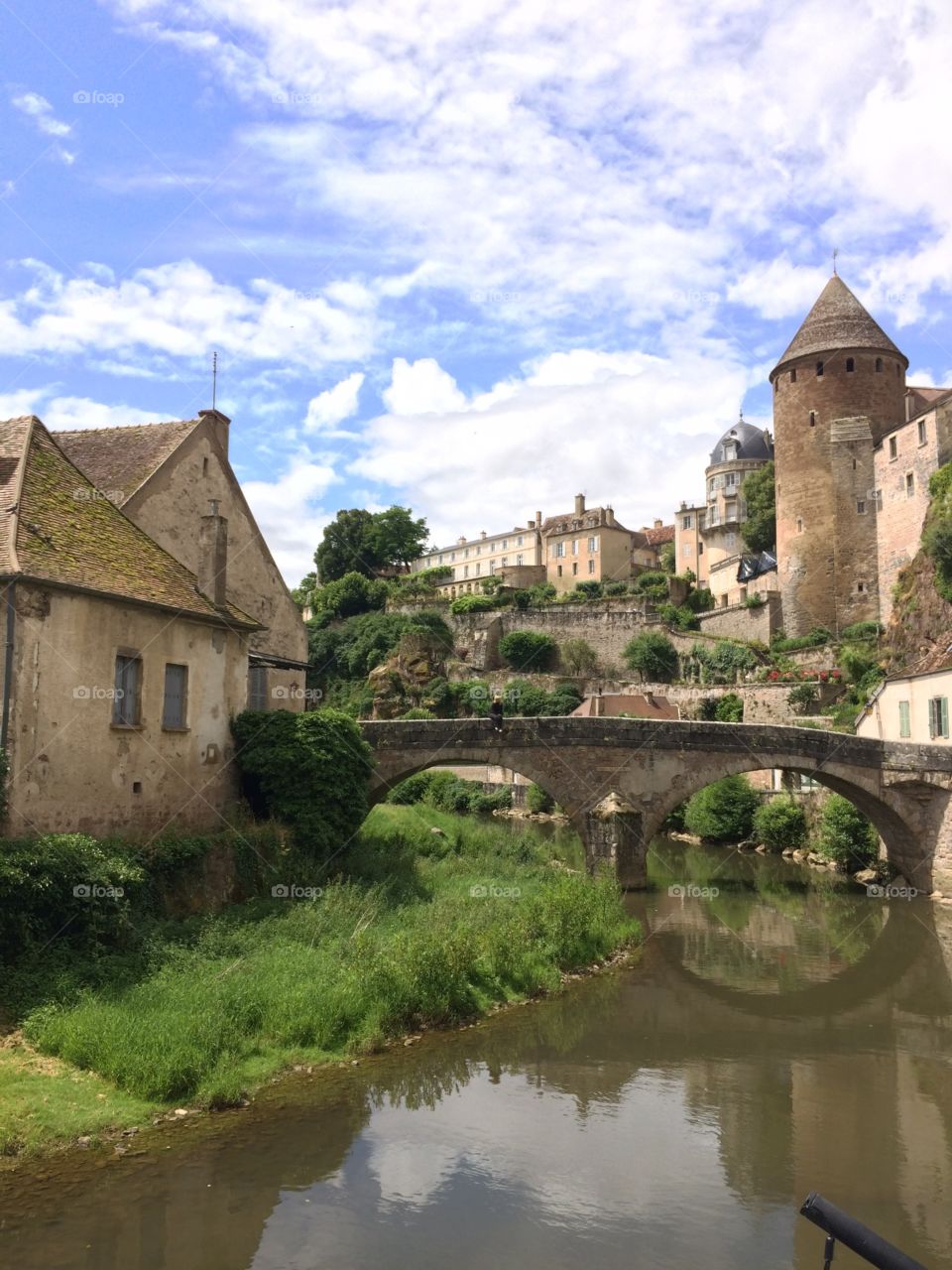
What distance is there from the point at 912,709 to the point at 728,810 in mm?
8851

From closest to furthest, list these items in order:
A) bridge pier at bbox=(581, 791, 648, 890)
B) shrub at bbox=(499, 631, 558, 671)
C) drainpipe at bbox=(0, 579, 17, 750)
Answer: drainpipe at bbox=(0, 579, 17, 750) → bridge pier at bbox=(581, 791, 648, 890) → shrub at bbox=(499, 631, 558, 671)

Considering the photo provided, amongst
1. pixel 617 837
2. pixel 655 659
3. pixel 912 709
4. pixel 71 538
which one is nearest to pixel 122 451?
pixel 71 538

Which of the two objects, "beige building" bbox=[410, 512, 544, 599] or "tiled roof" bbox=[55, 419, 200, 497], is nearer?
"tiled roof" bbox=[55, 419, 200, 497]

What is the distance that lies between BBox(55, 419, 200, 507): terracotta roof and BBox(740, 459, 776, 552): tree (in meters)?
43.6

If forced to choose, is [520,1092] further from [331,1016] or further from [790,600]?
[790,600]

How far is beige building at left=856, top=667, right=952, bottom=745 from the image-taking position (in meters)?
25.2

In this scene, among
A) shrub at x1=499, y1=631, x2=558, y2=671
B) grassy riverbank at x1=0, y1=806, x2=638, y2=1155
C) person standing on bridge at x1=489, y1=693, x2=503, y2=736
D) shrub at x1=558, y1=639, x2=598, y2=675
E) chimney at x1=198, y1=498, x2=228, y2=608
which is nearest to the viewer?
grassy riverbank at x1=0, y1=806, x2=638, y2=1155

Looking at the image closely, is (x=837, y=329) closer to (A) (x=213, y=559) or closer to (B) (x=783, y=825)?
(B) (x=783, y=825)

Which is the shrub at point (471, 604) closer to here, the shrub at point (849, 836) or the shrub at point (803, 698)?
the shrub at point (803, 698)

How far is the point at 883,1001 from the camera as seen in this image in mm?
16875

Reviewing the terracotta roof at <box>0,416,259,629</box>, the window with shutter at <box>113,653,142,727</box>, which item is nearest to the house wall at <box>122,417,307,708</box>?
the terracotta roof at <box>0,416,259,629</box>

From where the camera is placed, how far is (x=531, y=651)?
186 feet

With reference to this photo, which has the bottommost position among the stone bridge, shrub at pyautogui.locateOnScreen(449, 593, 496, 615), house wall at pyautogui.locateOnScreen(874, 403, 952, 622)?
the stone bridge

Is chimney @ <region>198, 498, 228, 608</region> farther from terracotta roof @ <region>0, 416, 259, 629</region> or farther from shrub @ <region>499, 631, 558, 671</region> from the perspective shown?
shrub @ <region>499, 631, 558, 671</region>
